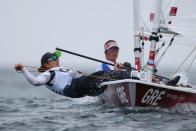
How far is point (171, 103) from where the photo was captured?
24.6 feet

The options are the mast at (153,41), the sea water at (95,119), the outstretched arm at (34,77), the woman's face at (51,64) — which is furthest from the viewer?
the woman's face at (51,64)

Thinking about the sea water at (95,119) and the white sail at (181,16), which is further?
the white sail at (181,16)

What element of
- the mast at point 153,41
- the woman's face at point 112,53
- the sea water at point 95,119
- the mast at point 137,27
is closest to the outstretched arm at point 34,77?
the sea water at point 95,119

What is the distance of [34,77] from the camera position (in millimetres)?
7020

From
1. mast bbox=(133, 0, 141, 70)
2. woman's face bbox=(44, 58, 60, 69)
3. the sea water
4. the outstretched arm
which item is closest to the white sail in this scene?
mast bbox=(133, 0, 141, 70)

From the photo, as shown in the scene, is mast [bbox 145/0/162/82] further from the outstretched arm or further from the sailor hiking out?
the outstretched arm

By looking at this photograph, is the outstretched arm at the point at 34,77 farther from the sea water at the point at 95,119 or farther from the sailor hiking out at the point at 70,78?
the sea water at the point at 95,119

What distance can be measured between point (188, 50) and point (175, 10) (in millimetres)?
1121

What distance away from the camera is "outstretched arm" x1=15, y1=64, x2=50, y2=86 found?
6.77 meters

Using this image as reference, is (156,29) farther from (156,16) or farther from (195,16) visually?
(195,16)

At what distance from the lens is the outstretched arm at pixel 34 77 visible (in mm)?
6766

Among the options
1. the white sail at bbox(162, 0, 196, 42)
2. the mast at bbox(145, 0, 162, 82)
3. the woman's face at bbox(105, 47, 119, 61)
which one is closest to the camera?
the mast at bbox(145, 0, 162, 82)

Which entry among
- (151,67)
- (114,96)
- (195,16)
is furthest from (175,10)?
(114,96)

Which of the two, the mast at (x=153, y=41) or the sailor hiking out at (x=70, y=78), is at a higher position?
the mast at (x=153, y=41)
